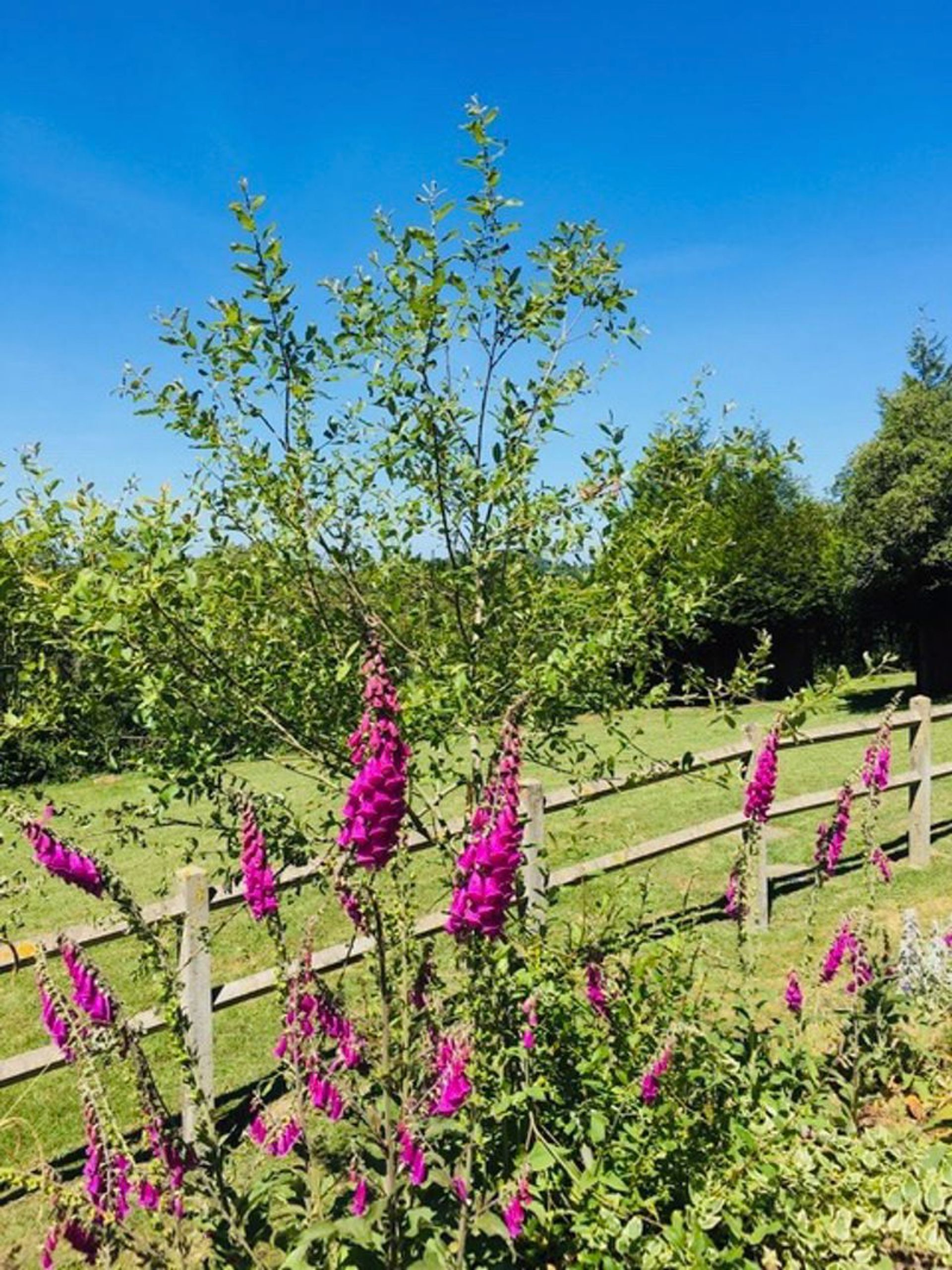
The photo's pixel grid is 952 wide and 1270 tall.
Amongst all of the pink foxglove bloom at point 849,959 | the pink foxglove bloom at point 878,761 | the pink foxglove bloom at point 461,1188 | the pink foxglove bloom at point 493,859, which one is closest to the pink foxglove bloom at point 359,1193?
the pink foxglove bloom at point 461,1188

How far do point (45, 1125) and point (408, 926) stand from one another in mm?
4296

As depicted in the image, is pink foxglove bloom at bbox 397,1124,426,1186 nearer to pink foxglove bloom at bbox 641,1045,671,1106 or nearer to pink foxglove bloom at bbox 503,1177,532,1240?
pink foxglove bloom at bbox 503,1177,532,1240

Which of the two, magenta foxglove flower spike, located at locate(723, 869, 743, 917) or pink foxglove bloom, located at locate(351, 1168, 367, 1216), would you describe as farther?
magenta foxglove flower spike, located at locate(723, 869, 743, 917)

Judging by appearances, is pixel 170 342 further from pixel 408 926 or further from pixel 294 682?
pixel 408 926

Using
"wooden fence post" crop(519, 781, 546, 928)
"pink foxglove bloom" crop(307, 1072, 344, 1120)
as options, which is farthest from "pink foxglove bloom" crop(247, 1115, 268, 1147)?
"wooden fence post" crop(519, 781, 546, 928)

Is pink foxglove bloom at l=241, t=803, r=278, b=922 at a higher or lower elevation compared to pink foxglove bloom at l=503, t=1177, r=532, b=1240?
higher

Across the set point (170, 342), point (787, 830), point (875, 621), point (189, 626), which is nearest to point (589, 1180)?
point (189, 626)

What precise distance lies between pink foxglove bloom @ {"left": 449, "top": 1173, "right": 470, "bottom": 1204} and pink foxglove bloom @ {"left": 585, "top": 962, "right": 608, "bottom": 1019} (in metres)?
0.95

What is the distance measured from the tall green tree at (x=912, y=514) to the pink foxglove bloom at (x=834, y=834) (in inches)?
717

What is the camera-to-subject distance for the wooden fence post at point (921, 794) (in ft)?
28.2

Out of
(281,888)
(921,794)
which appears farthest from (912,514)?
(281,888)

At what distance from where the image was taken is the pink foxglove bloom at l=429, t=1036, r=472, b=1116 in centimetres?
246

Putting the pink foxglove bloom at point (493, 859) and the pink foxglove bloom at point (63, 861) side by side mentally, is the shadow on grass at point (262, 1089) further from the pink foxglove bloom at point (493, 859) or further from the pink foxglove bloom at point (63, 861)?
the pink foxglove bloom at point (493, 859)

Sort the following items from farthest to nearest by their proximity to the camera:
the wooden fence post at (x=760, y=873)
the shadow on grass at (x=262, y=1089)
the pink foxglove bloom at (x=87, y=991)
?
the wooden fence post at (x=760, y=873) < the shadow on grass at (x=262, y=1089) < the pink foxglove bloom at (x=87, y=991)
